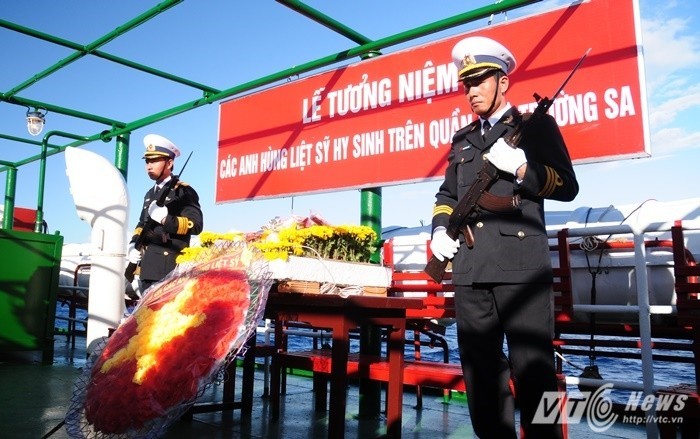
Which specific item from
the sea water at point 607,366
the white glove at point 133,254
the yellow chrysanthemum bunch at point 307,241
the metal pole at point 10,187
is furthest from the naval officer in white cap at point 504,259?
the metal pole at point 10,187

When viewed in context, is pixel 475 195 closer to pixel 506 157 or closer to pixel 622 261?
pixel 506 157

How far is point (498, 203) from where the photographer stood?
268 cm

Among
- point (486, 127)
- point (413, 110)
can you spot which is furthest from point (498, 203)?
point (413, 110)

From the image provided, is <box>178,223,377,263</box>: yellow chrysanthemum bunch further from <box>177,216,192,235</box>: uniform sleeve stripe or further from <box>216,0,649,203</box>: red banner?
<box>216,0,649,203</box>: red banner

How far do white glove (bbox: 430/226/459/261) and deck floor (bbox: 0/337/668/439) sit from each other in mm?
1746

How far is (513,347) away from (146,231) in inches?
139

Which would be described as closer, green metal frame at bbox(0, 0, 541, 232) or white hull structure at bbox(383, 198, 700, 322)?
white hull structure at bbox(383, 198, 700, 322)

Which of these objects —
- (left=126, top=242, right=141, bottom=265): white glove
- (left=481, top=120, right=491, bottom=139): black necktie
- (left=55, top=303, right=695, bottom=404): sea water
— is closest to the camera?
(left=481, top=120, right=491, bottom=139): black necktie

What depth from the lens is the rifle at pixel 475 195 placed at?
2.64 m

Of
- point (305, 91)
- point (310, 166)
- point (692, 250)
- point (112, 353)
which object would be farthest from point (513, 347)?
point (305, 91)

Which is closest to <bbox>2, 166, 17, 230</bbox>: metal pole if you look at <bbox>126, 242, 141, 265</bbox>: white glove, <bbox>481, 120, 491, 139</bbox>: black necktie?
<bbox>126, 242, 141, 265</bbox>: white glove

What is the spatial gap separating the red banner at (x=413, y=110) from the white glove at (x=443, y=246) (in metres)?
1.64

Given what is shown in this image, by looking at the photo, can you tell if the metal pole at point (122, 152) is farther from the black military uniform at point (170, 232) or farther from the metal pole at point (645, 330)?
the metal pole at point (645, 330)

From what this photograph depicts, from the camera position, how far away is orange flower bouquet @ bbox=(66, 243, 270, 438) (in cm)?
279
